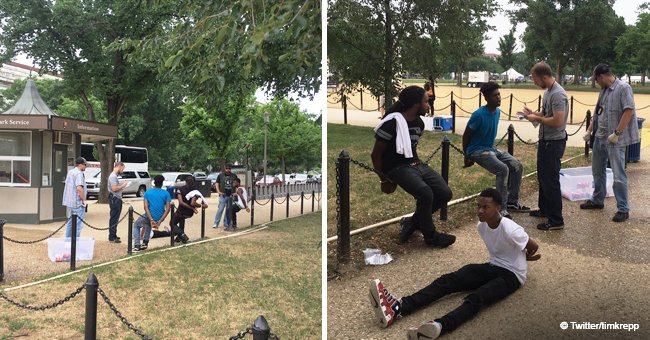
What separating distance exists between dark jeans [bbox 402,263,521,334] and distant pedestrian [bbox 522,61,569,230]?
0.21m

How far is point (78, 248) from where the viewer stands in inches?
247

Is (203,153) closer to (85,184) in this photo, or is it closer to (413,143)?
(85,184)

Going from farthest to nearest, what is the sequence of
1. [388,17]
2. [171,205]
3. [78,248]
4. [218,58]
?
[171,205] → [78,248] → [218,58] → [388,17]

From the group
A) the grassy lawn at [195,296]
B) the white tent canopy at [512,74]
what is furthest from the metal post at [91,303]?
the white tent canopy at [512,74]

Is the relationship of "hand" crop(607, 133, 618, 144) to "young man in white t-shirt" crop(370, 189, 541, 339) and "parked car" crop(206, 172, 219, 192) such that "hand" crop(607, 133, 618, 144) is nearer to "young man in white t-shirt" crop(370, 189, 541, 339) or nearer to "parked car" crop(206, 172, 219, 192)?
"young man in white t-shirt" crop(370, 189, 541, 339)

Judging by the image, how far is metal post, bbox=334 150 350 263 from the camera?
1.58 meters

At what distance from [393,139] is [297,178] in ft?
15.6

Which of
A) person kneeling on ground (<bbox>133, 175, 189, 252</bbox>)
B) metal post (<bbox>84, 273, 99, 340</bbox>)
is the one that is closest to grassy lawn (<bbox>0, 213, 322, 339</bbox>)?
person kneeling on ground (<bbox>133, 175, 189, 252</bbox>)

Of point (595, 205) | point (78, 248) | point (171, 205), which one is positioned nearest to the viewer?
point (595, 205)

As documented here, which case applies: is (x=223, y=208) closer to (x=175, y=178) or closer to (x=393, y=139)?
(x=175, y=178)

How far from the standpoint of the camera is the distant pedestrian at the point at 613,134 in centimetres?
158

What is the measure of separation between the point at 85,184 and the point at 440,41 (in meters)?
5.96

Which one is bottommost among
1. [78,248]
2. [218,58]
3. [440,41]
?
[78,248]

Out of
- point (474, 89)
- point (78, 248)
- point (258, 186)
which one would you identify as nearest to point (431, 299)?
point (474, 89)
